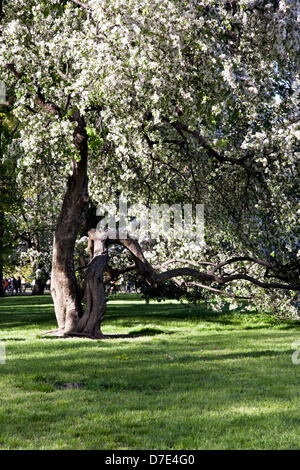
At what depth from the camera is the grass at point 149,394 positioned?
6496 mm

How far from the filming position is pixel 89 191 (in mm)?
18625

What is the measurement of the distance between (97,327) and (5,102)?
6456 millimetres

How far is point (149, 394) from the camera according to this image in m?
8.87

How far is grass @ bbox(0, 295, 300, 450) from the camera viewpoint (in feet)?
21.3

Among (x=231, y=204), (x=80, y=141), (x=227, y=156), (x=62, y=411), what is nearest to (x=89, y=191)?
(x=80, y=141)

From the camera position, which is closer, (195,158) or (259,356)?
(259,356)

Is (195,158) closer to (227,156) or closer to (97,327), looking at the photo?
(227,156)
